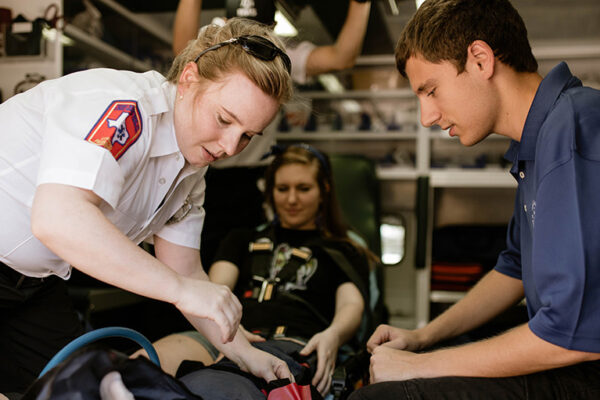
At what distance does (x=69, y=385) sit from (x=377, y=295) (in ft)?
5.16

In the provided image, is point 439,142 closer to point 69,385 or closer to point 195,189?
point 195,189

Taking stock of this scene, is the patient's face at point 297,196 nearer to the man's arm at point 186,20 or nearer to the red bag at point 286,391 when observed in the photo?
the man's arm at point 186,20

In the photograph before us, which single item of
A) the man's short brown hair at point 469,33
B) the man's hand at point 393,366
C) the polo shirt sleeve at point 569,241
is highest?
the man's short brown hair at point 469,33

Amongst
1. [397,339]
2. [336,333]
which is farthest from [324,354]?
[397,339]

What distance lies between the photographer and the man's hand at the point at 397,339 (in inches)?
51.8

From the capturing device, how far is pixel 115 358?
74 centimetres

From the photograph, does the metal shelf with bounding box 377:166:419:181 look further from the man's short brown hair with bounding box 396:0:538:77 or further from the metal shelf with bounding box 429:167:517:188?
the man's short brown hair with bounding box 396:0:538:77

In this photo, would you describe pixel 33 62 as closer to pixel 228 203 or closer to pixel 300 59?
pixel 228 203

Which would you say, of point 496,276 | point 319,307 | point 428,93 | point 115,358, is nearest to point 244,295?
point 319,307

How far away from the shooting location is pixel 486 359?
986 mm

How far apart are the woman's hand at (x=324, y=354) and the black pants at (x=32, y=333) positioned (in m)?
0.65

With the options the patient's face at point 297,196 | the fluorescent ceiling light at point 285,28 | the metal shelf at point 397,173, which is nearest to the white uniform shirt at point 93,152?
the patient's face at point 297,196

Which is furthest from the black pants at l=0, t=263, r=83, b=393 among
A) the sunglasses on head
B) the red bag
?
the sunglasses on head

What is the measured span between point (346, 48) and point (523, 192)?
126cm
